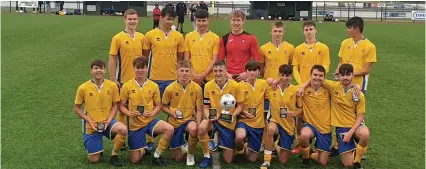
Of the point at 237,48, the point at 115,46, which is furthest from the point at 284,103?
the point at 115,46

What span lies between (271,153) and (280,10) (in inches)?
1549

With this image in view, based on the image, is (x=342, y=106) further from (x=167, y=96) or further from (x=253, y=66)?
(x=167, y=96)

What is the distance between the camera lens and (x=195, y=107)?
18.5ft

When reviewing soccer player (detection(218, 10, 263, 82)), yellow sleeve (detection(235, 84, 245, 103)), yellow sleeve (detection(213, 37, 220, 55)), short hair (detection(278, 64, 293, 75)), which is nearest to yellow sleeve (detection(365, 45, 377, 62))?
short hair (detection(278, 64, 293, 75))

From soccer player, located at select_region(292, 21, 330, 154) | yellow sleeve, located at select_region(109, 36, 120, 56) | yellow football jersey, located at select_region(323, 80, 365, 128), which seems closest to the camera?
yellow football jersey, located at select_region(323, 80, 365, 128)

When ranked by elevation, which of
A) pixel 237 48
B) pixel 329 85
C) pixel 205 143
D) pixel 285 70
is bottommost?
pixel 205 143

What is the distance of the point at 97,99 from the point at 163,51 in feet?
3.68

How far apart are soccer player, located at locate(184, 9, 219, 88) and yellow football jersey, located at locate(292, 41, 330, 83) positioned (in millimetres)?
1042

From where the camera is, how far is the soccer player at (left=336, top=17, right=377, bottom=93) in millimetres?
5641

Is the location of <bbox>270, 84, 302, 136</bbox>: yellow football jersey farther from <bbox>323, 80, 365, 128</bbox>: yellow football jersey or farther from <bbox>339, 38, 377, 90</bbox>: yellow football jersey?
<bbox>339, 38, 377, 90</bbox>: yellow football jersey

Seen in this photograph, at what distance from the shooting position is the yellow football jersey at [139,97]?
5.44 m

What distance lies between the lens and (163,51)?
6074 mm

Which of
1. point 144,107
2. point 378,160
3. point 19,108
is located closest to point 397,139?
point 378,160

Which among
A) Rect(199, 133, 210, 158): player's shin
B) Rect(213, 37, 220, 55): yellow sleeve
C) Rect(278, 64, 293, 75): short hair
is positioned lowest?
Rect(199, 133, 210, 158): player's shin
